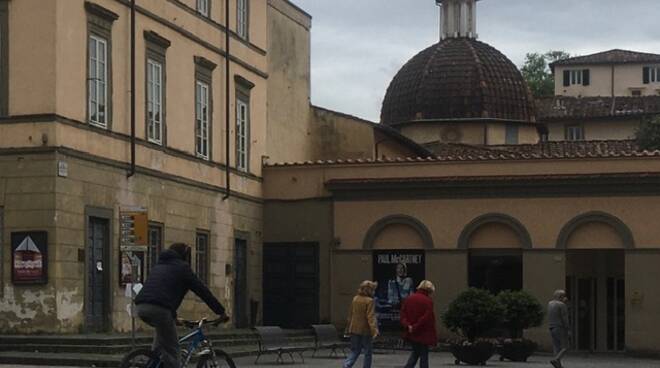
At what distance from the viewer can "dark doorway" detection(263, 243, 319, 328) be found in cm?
4209

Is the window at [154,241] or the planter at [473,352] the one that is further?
the window at [154,241]

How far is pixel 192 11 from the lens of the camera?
3712cm

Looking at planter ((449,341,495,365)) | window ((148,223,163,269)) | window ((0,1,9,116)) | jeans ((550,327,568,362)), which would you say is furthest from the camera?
window ((148,223,163,269))

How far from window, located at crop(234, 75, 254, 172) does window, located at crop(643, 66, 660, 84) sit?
75233 millimetres

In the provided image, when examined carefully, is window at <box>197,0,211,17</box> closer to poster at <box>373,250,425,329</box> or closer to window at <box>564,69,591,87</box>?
poster at <box>373,250,425,329</box>

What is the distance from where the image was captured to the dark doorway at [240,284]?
40.9m

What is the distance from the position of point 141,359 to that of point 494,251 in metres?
24.2

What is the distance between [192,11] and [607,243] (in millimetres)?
12588

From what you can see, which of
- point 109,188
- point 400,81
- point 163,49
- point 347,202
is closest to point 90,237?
point 109,188

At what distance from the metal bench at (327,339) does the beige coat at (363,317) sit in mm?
8675

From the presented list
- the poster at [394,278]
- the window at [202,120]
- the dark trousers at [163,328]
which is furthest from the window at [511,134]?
the dark trousers at [163,328]

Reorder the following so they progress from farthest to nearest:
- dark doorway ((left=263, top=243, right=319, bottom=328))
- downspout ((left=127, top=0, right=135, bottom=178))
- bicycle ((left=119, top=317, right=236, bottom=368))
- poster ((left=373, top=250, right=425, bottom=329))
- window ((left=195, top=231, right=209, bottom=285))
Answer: dark doorway ((left=263, top=243, right=319, bottom=328)), poster ((left=373, top=250, right=425, bottom=329)), window ((left=195, top=231, right=209, bottom=285)), downspout ((left=127, top=0, right=135, bottom=178)), bicycle ((left=119, top=317, right=236, bottom=368))

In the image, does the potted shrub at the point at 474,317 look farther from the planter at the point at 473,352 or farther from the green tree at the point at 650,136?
the green tree at the point at 650,136

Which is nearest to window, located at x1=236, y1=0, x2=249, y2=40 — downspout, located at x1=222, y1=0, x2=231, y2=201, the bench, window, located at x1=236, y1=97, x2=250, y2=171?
downspout, located at x1=222, y1=0, x2=231, y2=201
